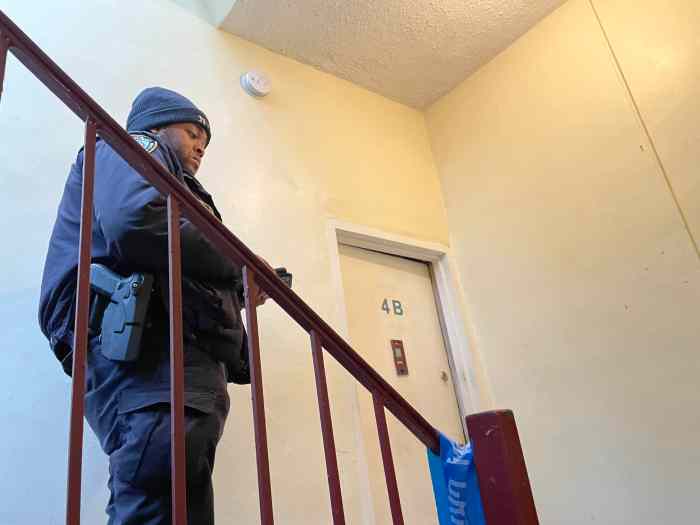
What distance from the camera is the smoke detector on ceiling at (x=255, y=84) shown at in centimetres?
221

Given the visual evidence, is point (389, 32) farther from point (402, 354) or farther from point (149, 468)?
point (149, 468)

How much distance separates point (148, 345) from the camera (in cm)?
89

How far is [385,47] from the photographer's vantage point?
253 centimetres

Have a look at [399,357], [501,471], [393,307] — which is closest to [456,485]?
[501,471]

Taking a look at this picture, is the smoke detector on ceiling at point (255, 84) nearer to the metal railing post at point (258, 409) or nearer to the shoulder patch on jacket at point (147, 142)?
the shoulder patch on jacket at point (147, 142)

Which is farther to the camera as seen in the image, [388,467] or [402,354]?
[402,354]

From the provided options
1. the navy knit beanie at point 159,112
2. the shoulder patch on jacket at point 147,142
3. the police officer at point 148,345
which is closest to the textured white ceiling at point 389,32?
the navy knit beanie at point 159,112

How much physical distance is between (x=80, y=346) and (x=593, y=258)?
81.7 inches

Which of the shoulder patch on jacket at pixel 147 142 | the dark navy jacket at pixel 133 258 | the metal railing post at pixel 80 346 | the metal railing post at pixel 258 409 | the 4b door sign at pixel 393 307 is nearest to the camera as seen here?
the metal railing post at pixel 80 346

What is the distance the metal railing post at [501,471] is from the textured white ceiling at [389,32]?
2.03 meters

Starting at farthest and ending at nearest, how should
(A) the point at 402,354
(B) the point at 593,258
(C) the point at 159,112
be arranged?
(A) the point at 402,354, (B) the point at 593,258, (C) the point at 159,112

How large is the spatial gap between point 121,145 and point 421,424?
28.9 inches

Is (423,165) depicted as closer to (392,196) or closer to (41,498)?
(392,196)

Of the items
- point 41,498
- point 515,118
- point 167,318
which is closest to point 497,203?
point 515,118
